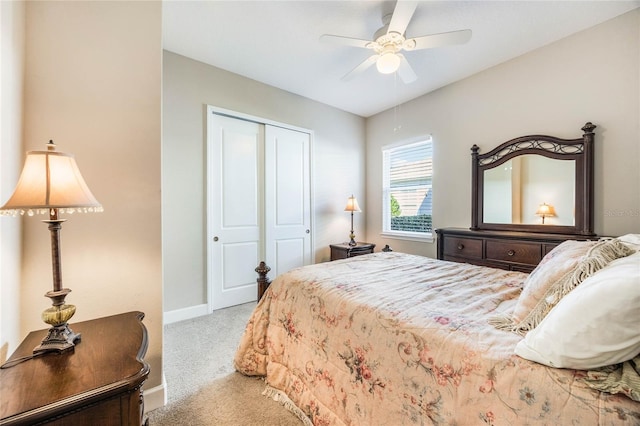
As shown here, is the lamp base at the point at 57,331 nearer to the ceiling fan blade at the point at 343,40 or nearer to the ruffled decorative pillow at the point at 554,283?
the ruffled decorative pillow at the point at 554,283

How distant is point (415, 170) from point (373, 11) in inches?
87.2

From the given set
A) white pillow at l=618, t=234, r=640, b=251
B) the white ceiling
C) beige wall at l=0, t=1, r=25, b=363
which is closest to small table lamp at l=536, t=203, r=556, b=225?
white pillow at l=618, t=234, r=640, b=251

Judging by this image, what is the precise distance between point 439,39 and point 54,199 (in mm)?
2430

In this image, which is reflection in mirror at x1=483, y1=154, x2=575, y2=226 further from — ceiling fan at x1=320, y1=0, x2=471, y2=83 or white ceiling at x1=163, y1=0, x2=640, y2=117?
ceiling fan at x1=320, y1=0, x2=471, y2=83

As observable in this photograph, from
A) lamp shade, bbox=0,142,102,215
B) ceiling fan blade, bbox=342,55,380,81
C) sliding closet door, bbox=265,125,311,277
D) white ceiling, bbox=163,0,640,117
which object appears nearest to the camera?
lamp shade, bbox=0,142,102,215

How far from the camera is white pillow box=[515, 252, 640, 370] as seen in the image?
70 centimetres

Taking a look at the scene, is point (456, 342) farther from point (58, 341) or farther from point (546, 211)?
point (546, 211)

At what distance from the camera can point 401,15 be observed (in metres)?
1.81

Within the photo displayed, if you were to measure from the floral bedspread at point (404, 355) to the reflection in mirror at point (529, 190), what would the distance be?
3.96ft

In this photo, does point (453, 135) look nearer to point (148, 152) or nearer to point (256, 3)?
point (256, 3)

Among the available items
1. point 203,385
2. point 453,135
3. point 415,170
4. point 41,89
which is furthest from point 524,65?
point 203,385

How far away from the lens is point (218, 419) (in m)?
1.54

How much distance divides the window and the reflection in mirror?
0.81 meters

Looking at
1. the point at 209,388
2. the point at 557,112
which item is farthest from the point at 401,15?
the point at 209,388
